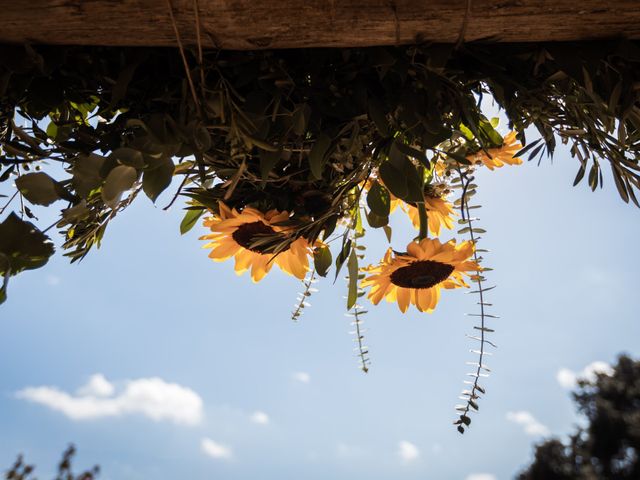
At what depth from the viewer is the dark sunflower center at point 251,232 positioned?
604 millimetres

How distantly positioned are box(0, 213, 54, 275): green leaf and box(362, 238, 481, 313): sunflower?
349mm

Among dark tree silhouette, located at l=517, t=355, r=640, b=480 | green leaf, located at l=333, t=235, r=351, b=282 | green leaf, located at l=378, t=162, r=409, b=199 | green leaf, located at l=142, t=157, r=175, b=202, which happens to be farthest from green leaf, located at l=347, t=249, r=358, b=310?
dark tree silhouette, located at l=517, t=355, r=640, b=480

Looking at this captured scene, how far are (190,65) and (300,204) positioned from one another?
174 millimetres

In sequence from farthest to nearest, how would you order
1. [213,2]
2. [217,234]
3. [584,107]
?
[217,234] < [584,107] < [213,2]

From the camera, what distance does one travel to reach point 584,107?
54cm

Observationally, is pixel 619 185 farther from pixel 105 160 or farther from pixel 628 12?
pixel 105 160

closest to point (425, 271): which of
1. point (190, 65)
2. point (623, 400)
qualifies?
point (190, 65)

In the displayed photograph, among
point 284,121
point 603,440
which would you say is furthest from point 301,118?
point 603,440

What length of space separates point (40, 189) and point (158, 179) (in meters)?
0.09

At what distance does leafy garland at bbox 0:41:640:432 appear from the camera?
1.48ft

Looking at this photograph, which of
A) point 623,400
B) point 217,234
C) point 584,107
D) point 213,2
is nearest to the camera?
point 213,2

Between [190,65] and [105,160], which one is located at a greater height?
[190,65]

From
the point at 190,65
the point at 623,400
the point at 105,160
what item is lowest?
the point at 105,160

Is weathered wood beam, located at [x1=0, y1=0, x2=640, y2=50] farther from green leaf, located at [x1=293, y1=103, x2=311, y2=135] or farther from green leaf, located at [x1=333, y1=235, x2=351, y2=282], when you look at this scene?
green leaf, located at [x1=333, y1=235, x2=351, y2=282]
